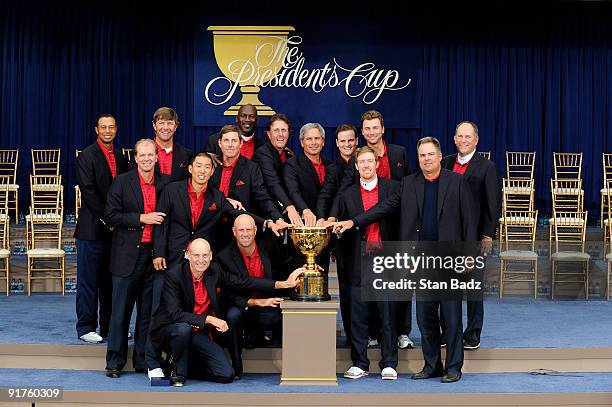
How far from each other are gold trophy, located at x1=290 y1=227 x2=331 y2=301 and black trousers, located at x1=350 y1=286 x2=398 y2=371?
8.9 inches

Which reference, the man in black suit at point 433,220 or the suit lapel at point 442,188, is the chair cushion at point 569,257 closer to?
the man in black suit at point 433,220

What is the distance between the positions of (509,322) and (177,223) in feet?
9.96

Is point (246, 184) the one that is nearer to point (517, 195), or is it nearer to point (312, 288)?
point (312, 288)

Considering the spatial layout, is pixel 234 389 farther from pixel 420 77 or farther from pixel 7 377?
pixel 420 77

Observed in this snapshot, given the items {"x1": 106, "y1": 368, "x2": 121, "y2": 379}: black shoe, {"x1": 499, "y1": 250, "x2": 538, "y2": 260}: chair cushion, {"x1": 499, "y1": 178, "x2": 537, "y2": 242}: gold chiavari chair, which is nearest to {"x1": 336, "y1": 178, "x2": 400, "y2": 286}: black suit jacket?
{"x1": 106, "y1": 368, "x2": 121, "y2": 379}: black shoe

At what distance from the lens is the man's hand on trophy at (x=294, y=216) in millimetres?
6750

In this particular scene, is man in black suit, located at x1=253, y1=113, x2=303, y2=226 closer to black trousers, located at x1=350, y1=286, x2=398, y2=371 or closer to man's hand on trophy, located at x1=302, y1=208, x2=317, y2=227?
man's hand on trophy, located at x1=302, y1=208, x2=317, y2=227

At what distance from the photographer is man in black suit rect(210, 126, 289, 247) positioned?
7.03 meters

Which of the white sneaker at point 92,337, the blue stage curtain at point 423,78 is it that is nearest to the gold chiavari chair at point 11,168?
the blue stage curtain at point 423,78

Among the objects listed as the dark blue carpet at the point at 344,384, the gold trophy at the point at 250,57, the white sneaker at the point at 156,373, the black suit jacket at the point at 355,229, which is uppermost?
the gold trophy at the point at 250,57

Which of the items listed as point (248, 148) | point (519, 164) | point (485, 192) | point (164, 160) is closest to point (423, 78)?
point (519, 164)

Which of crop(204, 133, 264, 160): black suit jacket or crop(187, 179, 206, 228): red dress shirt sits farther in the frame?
crop(204, 133, 264, 160): black suit jacket

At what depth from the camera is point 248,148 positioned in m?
7.53

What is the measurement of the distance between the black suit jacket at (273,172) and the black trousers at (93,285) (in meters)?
1.17
